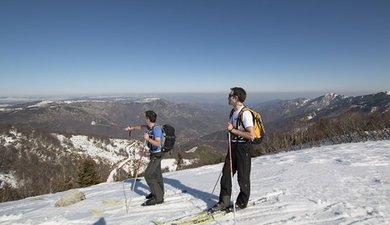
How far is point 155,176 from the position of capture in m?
8.76

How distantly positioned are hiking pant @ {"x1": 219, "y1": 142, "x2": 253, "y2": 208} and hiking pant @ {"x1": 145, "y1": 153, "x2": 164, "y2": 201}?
7.72 ft

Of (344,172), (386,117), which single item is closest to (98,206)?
(344,172)

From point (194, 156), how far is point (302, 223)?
15623 cm

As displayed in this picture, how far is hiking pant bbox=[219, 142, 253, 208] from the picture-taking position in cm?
656

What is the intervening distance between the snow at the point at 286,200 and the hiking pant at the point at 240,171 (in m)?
0.42

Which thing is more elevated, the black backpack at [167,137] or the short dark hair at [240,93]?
the short dark hair at [240,93]

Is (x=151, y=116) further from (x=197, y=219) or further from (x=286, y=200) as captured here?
(x=286, y=200)

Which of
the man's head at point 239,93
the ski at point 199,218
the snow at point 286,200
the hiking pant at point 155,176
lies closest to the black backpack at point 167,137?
the hiking pant at point 155,176

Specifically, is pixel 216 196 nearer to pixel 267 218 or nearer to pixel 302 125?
pixel 267 218

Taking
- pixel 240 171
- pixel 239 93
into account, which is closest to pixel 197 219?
pixel 240 171

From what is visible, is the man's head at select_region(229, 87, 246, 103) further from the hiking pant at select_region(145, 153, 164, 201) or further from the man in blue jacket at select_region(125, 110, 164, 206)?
the hiking pant at select_region(145, 153, 164, 201)

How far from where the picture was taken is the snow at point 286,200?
19.9 ft

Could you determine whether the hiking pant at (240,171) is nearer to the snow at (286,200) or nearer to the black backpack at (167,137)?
the snow at (286,200)

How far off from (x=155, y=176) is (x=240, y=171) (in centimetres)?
309
